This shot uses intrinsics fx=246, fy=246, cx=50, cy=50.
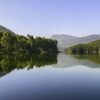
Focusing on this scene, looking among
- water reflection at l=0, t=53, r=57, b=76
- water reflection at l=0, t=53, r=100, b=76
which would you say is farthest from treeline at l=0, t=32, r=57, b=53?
water reflection at l=0, t=53, r=57, b=76

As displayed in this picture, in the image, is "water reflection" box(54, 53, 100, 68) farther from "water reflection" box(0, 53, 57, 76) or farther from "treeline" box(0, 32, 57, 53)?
"treeline" box(0, 32, 57, 53)

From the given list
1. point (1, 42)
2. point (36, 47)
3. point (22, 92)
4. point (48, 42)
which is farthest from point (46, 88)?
point (48, 42)

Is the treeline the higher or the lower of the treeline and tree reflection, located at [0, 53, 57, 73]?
the higher

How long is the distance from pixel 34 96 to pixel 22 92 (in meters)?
2.04

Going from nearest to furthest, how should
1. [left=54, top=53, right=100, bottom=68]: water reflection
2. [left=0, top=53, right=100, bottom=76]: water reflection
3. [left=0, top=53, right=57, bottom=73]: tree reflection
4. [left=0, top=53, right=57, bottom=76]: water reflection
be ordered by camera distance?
[left=0, top=53, right=57, bottom=76]: water reflection < [left=0, top=53, right=57, bottom=73]: tree reflection < [left=0, top=53, right=100, bottom=76]: water reflection < [left=54, top=53, right=100, bottom=68]: water reflection

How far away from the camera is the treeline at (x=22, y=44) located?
398 ft

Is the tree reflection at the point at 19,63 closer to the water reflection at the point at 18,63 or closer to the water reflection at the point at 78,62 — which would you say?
the water reflection at the point at 18,63

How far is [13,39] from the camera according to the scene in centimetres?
12938

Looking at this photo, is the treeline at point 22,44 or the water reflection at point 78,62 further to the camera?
the treeline at point 22,44

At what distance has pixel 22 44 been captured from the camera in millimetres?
139000

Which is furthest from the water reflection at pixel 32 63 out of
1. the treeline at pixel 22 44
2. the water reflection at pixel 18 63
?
the treeline at pixel 22 44

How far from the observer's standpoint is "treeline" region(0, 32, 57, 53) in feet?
398

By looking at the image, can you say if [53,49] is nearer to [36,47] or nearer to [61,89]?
[36,47]

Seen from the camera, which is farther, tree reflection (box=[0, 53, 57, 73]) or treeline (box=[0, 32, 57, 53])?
treeline (box=[0, 32, 57, 53])
